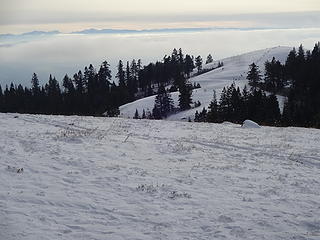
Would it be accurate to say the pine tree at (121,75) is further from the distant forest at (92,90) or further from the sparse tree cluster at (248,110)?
the sparse tree cluster at (248,110)

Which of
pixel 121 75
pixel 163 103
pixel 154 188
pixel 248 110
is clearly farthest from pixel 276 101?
pixel 121 75

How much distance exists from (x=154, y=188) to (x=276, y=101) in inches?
2349

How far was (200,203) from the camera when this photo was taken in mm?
10352

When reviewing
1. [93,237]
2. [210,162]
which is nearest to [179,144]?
[210,162]

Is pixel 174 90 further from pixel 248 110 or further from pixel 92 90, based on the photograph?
pixel 248 110

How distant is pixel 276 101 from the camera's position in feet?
219

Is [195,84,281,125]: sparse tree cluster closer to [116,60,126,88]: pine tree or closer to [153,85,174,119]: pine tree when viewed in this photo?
[153,85,174,119]: pine tree

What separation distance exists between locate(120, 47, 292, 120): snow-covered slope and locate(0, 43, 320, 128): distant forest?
3.64 metres

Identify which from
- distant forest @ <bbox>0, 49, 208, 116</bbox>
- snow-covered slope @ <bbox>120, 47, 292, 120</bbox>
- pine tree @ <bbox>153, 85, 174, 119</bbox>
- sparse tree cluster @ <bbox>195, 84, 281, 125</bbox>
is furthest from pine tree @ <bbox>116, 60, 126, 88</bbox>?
sparse tree cluster @ <bbox>195, 84, 281, 125</bbox>

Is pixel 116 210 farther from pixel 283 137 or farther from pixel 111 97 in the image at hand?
pixel 111 97

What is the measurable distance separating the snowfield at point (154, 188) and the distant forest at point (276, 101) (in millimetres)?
37031

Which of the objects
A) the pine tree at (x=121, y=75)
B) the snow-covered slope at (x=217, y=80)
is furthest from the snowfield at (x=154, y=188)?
the pine tree at (x=121, y=75)

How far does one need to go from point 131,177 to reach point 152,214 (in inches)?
130

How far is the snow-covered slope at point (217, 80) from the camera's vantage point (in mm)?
93688
